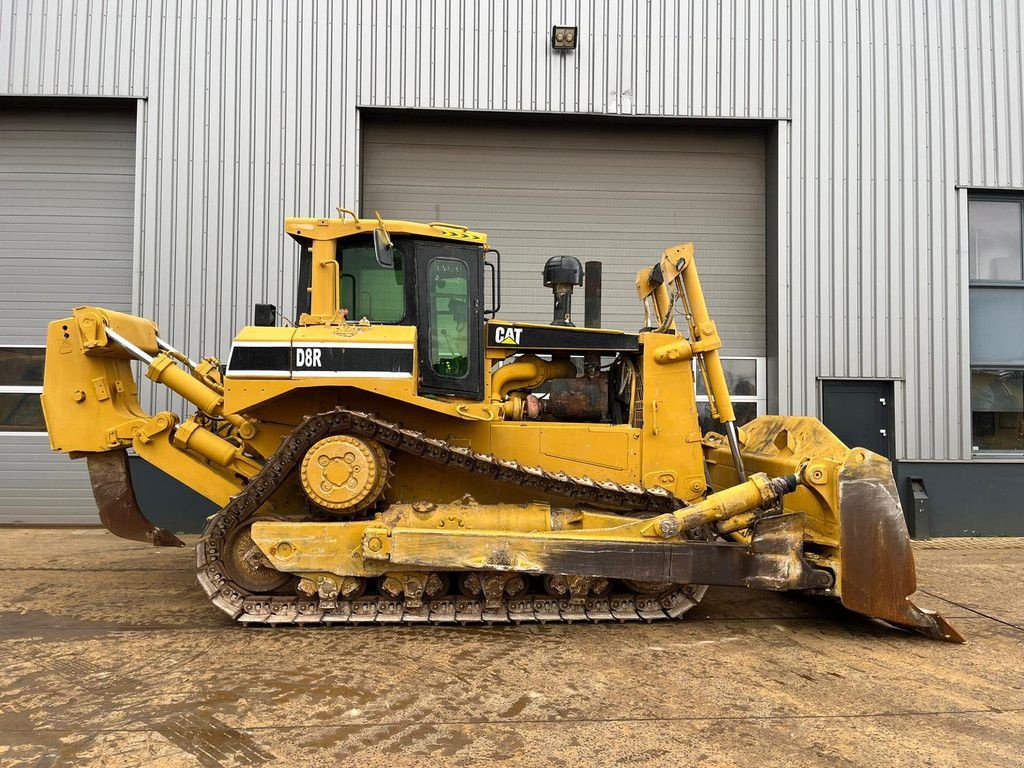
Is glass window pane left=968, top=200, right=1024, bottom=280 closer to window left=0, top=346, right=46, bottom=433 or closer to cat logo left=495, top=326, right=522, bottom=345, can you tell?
cat logo left=495, top=326, right=522, bottom=345

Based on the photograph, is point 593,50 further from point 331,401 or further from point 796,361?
point 331,401

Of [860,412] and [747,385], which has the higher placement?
[747,385]

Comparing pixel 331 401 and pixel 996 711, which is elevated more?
pixel 331 401

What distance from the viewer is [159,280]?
934 centimetres

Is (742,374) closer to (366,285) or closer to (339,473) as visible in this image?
(366,285)

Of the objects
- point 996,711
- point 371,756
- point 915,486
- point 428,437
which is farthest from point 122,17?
Result: point 915,486

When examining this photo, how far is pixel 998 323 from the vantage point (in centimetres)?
1009

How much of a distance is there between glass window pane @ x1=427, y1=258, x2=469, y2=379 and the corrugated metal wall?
4703mm

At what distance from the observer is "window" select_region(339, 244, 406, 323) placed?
5473 mm

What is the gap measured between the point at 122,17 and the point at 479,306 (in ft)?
26.4

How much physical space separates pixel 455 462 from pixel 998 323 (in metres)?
9.40

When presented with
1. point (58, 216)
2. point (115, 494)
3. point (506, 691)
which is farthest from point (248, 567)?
point (58, 216)

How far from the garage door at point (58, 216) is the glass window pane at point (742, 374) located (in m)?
8.95

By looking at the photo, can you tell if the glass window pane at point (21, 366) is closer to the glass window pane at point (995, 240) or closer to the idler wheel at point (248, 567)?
the idler wheel at point (248, 567)
